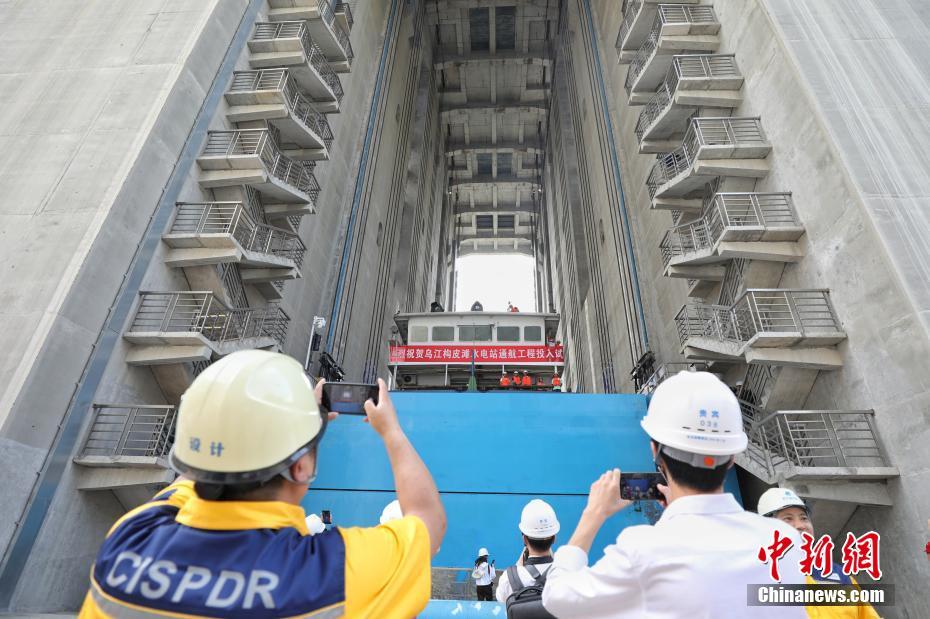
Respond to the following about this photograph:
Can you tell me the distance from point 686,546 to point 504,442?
35.2 ft

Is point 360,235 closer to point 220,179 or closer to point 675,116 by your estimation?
point 220,179

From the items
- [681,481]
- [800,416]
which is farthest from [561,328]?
[681,481]

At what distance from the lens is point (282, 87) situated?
44.9 ft

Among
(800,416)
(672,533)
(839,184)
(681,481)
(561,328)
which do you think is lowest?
(672,533)

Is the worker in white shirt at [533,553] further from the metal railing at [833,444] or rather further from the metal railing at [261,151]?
the metal railing at [261,151]

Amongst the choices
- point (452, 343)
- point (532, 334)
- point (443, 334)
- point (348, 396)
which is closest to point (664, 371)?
point (532, 334)

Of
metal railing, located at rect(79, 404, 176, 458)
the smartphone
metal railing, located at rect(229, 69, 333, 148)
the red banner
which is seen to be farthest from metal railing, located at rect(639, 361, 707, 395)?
metal railing, located at rect(229, 69, 333, 148)

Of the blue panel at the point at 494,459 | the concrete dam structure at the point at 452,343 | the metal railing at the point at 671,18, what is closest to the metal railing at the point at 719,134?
the concrete dam structure at the point at 452,343

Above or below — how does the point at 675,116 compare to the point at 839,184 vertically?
above

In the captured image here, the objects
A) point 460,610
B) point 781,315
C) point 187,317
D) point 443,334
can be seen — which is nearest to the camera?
point 460,610

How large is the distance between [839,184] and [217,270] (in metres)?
13.4

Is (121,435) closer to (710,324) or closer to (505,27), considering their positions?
(710,324)

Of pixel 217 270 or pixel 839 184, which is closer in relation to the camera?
pixel 839 184

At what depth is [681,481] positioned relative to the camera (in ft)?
5.67
